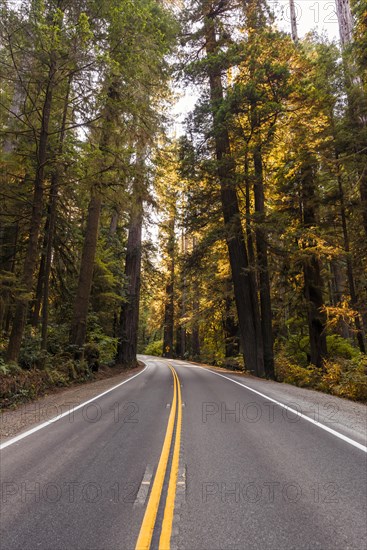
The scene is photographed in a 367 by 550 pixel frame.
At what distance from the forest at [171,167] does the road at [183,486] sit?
5.02 meters

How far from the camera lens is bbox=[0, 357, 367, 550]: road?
113 inches

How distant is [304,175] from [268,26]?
25.1 feet

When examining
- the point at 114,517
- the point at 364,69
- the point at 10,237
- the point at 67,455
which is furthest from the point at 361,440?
the point at 10,237

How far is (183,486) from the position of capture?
380cm

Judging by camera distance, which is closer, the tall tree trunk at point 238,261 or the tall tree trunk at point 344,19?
the tall tree trunk at point 344,19

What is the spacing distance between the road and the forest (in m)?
5.02

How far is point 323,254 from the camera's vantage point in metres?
13.9

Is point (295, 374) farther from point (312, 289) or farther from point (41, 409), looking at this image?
point (41, 409)

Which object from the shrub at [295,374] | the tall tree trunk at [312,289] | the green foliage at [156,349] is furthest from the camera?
the green foliage at [156,349]

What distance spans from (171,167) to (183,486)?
19.2m

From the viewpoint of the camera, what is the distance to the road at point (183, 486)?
2.87m

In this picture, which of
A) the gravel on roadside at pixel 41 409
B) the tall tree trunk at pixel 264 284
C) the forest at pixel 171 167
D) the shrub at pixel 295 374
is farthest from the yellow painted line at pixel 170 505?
the tall tree trunk at pixel 264 284

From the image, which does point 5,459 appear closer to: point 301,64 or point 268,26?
point 301,64

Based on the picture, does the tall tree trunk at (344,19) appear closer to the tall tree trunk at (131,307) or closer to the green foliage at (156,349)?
the tall tree trunk at (131,307)
